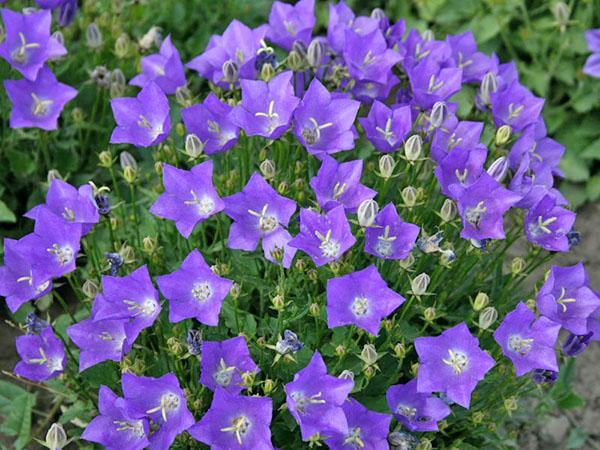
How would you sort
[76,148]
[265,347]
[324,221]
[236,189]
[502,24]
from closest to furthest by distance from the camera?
[324,221], [265,347], [236,189], [76,148], [502,24]

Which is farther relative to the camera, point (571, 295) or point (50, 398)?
point (50, 398)

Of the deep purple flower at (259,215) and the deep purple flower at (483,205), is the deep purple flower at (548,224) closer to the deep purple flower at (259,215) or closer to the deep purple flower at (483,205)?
the deep purple flower at (483,205)

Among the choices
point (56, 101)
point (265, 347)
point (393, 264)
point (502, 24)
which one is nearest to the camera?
point (265, 347)

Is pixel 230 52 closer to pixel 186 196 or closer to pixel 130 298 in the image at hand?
pixel 186 196

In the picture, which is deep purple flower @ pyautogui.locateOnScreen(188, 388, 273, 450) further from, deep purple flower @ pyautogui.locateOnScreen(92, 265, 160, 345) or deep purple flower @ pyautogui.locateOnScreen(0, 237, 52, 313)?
deep purple flower @ pyautogui.locateOnScreen(0, 237, 52, 313)

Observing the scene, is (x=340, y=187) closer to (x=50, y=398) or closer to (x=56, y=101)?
→ (x=56, y=101)

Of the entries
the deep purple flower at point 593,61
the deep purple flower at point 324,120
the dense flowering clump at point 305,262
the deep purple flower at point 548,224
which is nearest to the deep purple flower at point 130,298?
the dense flowering clump at point 305,262

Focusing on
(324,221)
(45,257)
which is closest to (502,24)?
(324,221)

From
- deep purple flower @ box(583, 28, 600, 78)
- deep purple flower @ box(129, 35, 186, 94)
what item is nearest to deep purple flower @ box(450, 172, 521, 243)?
deep purple flower @ box(129, 35, 186, 94)
